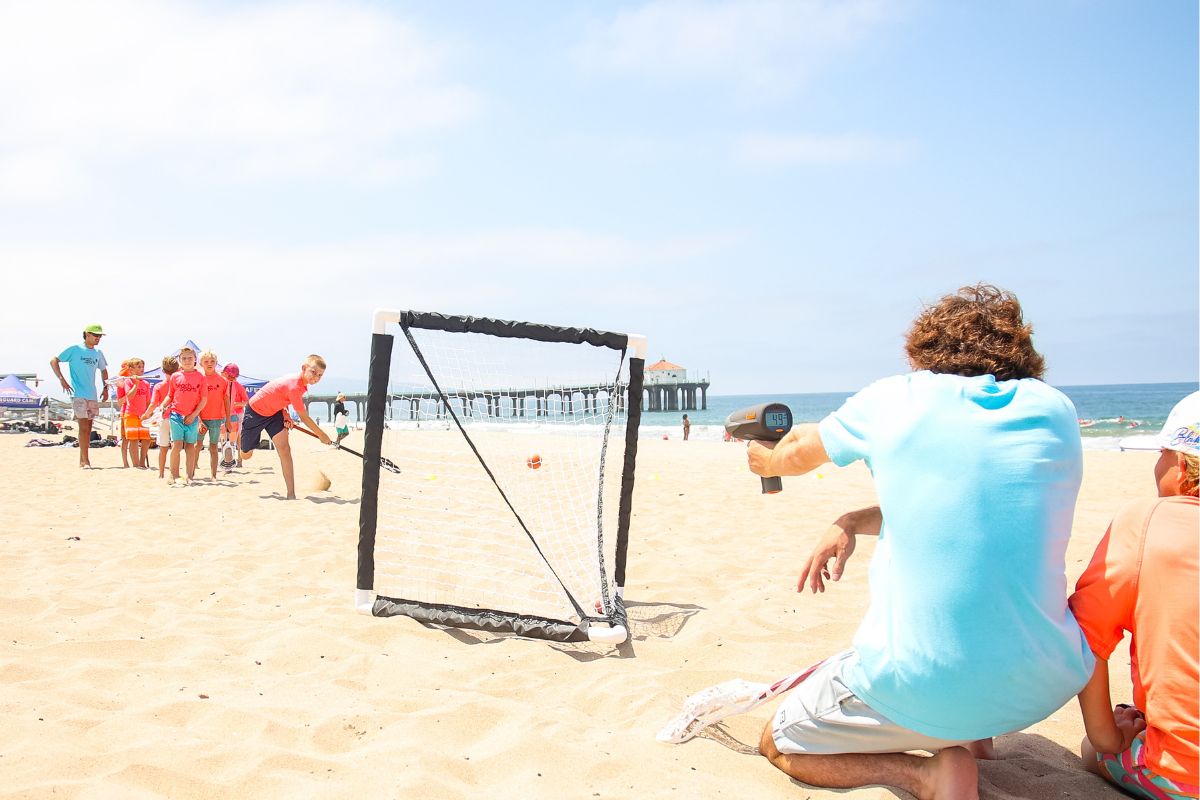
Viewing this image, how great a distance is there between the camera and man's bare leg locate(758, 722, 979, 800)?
2.02 metres

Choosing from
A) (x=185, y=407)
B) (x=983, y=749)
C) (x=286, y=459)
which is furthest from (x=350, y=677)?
(x=185, y=407)

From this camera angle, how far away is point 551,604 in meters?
4.20

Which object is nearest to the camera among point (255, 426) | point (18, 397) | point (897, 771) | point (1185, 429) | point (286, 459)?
point (1185, 429)

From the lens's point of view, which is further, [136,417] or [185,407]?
[136,417]

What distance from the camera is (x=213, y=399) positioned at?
913 centimetres

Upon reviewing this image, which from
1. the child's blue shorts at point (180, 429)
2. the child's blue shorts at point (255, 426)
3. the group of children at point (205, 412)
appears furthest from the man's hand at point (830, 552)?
the child's blue shorts at point (180, 429)

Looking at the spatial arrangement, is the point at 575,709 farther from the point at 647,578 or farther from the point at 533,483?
the point at 533,483

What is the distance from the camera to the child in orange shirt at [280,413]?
7.65 metres

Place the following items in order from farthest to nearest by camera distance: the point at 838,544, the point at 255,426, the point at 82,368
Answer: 1. the point at 82,368
2. the point at 255,426
3. the point at 838,544

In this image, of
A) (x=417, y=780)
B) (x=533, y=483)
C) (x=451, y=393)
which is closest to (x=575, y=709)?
(x=417, y=780)

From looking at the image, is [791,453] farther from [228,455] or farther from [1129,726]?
[228,455]

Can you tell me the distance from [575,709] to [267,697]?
1.08 m

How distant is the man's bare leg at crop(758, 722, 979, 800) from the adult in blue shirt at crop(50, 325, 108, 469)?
11.1 meters

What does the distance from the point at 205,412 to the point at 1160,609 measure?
9452 millimetres
